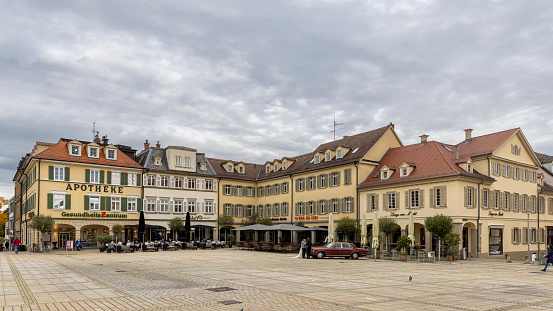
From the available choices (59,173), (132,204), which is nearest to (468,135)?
(132,204)

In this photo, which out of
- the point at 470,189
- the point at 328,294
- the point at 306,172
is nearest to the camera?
the point at 328,294

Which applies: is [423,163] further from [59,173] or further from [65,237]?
[65,237]

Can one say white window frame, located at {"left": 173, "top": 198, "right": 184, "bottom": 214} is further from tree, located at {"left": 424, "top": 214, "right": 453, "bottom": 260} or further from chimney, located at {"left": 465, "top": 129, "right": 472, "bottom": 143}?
chimney, located at {"left": 465, "top": 129, "right": 472, "bottom": 143}

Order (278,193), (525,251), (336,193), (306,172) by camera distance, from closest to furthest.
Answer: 1. (525,251)
2. (336,193)
3. (306,172)
4. (278,193)

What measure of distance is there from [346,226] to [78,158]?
28.3m

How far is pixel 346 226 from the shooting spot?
44.6 metres

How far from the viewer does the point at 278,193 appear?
58.7 m

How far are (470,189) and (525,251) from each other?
10904 millimetres

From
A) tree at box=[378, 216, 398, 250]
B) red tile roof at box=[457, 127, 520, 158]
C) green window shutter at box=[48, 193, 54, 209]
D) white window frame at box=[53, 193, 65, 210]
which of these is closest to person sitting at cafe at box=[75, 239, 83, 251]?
white window frame at box=[53, 193, 65, 210]

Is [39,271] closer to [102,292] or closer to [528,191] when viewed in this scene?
[102,292]

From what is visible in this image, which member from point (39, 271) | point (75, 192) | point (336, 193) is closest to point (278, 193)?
point (336, 193)

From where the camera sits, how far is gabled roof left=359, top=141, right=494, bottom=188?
3883 centimetres

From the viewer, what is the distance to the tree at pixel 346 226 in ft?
146

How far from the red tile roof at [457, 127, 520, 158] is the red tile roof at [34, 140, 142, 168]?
112ft
